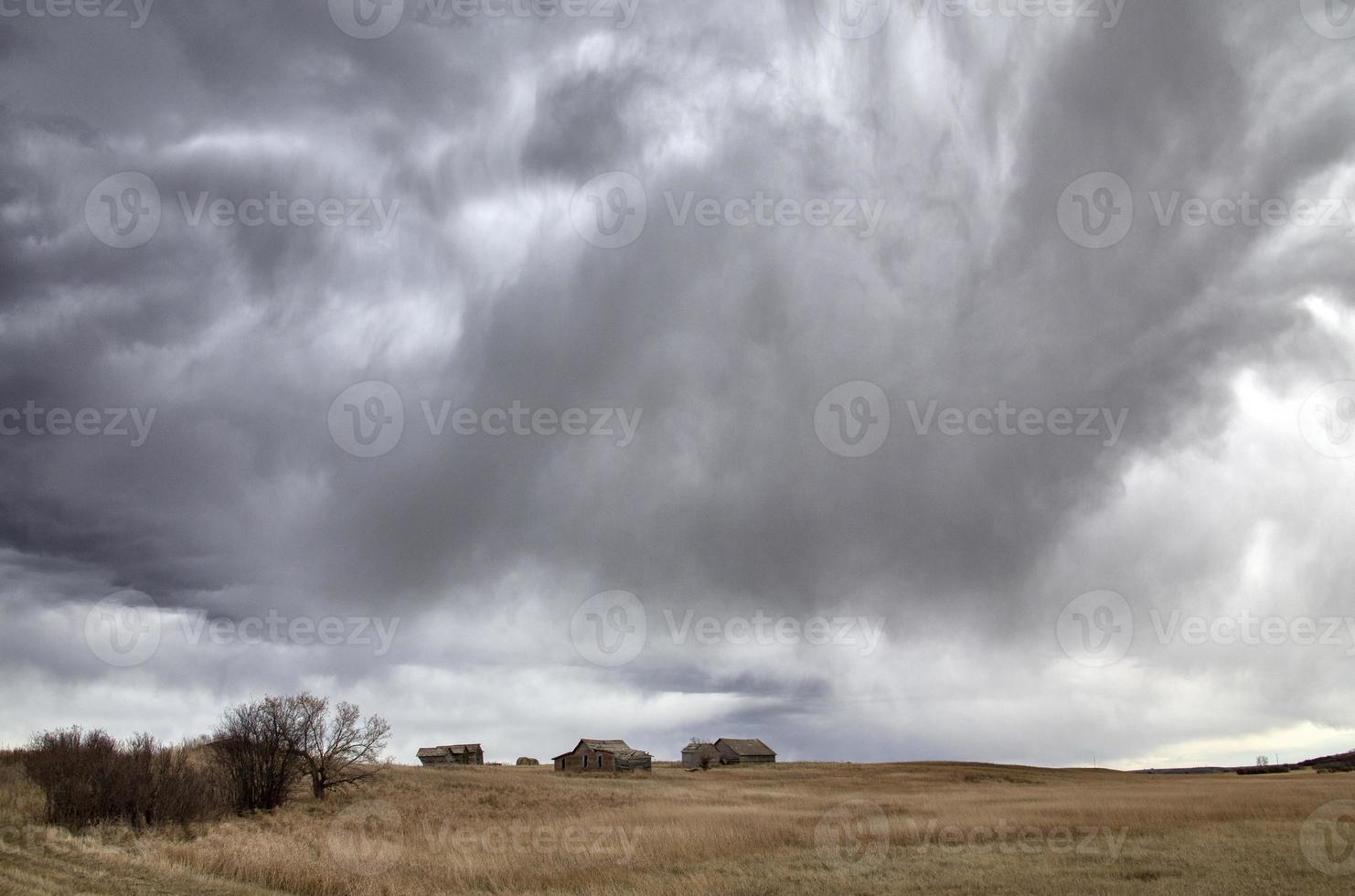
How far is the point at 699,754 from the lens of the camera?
11581cm

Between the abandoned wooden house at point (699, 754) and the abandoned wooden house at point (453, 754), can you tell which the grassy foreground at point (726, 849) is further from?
the abandoned wooden house at point (699, 754)

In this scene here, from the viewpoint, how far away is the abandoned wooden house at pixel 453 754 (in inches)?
Answer: 3935

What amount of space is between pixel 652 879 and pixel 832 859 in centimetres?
543

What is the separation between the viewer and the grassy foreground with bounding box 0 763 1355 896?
19219 millimetres

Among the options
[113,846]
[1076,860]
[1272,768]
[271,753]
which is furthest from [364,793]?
[1272,768]

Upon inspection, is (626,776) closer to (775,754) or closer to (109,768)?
(775,754)

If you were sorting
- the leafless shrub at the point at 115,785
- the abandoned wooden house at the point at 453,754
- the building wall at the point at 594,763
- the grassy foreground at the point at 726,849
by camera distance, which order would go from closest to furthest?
the grassy foreground at the point at 726,849 → the leafless shrub at the point at 115,785 → the building wall at the point at 594,763 → the abandoned wooden house at the point at 453,754

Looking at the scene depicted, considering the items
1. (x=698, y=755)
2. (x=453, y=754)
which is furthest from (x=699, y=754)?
(x=453, y=754)

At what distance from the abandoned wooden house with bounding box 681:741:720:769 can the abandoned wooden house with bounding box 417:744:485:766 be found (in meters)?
28.4

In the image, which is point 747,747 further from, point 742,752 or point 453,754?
point 453,754

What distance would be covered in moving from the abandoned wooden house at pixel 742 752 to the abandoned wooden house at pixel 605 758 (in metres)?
27.4

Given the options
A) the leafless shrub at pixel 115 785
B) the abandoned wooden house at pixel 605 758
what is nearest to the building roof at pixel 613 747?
the abandoned wooden house at pixel 605 758

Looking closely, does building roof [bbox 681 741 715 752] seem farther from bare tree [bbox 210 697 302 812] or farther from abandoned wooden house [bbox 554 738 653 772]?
bare tree [bbox 210 697 302 812]

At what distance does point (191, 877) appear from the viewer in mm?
20062
